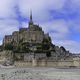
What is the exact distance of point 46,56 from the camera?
11819 centimetres

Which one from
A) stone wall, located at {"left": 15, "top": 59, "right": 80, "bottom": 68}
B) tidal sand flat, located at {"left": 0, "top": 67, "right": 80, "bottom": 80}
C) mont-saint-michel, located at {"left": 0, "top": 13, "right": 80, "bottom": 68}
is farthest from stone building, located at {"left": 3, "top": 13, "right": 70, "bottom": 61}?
tidal sand flat, located at {"left": 0, "top": 67, "right": 80, "bottom": 80}

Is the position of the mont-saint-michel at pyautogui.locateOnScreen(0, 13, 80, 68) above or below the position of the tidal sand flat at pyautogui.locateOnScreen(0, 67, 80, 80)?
above

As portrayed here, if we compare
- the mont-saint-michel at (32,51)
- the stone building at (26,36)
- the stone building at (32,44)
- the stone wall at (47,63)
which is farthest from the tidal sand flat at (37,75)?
the stone building at (26,36)

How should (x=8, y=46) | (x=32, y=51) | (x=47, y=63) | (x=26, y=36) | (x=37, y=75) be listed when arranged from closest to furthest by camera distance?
(x=37, y=75) < (x=47, y=63) < (x=32, y=51) < (x=8, y=46) < (x=26, y=36)

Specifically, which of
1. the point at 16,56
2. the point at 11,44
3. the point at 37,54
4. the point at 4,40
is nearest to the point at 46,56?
the point at 37,54

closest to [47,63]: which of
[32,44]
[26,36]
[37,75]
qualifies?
[32,44]

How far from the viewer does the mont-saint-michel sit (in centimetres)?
11200

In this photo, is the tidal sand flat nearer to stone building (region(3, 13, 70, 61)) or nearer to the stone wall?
the stone wall

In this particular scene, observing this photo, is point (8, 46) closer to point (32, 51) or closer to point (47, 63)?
point (32, 51)

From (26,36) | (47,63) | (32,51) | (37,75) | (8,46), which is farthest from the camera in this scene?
(26,36)

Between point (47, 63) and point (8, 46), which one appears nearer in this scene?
point (47, 63)

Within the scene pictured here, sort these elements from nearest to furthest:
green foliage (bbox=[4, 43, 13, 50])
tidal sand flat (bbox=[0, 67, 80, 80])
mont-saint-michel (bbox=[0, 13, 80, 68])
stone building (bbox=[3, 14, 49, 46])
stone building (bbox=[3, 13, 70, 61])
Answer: tidal sand flat (bbox=[0, 67, 80, 80]) → mont-saint-michel (bbox=[0, 13, 80, 68]) → stone building (bbox=[3, 13, 70, 61]) → green foliage (bbox=[4, 43, 13, 50]) → stone building (bbox=[3, 14, 49, 46])

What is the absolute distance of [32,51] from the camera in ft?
400

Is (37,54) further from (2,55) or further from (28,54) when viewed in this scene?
(2,55)
